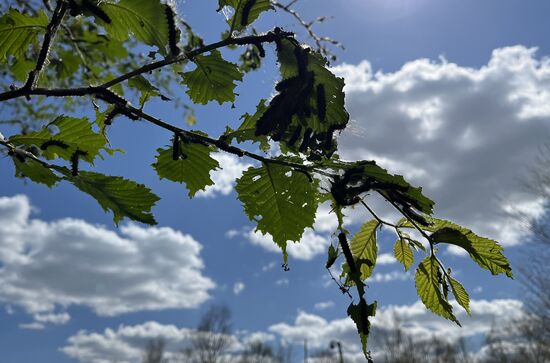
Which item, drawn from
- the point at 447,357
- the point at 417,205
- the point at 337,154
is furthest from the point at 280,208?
the point at 447,357

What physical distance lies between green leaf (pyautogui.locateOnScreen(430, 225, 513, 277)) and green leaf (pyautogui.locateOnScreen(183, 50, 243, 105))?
23.0 inches

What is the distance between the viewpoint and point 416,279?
124 centimetres

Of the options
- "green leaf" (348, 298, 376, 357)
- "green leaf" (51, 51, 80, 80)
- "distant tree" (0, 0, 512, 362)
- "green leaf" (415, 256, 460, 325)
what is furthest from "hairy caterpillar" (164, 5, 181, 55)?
"green leaf" (51, 51, 80, 80)

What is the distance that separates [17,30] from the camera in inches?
45.1

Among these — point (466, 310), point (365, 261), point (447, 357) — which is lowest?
point (466, 310)

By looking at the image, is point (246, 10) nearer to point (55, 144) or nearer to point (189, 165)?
point (189, 165)

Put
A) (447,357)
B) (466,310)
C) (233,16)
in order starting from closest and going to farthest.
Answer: (233,16)
(466,310)
(447,357)

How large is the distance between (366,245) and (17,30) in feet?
3.18

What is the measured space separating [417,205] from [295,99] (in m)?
0.31

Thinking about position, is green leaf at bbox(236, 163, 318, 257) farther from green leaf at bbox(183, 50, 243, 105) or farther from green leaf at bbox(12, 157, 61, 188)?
green leaf at bbox(12, 157, 61, 188)

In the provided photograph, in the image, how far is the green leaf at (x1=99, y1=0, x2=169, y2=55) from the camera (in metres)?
1.05

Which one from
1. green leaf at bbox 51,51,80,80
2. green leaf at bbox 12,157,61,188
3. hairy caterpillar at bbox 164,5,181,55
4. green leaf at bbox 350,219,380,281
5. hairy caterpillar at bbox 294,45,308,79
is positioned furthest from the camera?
green leaf at bbox 51,51,80,80

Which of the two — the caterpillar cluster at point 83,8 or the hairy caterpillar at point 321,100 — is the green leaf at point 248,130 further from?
the caterpillar cluster at point 83,8

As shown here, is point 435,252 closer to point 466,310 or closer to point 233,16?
point 466,310
